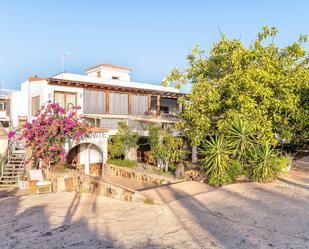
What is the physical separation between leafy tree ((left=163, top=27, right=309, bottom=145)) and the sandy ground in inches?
141

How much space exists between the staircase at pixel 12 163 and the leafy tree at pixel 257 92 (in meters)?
10.1

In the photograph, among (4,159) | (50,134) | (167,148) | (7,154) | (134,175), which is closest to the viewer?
(50,134)

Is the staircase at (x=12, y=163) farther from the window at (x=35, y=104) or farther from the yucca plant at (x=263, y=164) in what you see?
the yucca plant at (x=263, y=164)

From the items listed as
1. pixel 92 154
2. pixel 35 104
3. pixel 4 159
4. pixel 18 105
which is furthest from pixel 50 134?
pixel 18 105

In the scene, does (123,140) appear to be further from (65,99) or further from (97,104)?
(65,99)

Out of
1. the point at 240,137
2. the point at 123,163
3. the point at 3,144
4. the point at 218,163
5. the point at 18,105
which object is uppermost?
the point at 18,105

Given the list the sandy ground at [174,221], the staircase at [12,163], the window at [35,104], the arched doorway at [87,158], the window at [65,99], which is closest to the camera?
the sandy ground at [174,221]

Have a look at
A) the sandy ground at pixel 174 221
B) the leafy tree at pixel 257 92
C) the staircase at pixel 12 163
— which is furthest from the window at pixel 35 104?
the leafy tree at pixel 257 92

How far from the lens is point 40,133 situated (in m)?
16.2

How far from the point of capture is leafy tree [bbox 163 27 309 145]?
14.0 metres

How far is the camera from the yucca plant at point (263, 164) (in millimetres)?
13117

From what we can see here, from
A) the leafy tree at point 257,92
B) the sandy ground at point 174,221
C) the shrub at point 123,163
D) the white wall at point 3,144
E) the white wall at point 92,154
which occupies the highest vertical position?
the leafy tree at point 257,92

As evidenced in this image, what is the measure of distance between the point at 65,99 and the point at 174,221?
14922 millimetres

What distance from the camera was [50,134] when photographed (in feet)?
53.6
